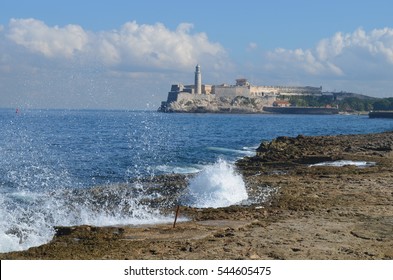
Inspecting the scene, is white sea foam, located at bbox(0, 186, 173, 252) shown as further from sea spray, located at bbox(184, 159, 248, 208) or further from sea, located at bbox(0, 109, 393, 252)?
sea spray, located at bbox(184, 159, 248, 208)

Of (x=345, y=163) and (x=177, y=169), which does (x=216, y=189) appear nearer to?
(x=345, y=163)

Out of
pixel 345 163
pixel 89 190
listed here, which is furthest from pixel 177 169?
pixel 89 190

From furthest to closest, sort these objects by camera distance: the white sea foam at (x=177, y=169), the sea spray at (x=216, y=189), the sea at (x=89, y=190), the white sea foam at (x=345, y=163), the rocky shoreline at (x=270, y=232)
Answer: the white sea foam at (x=177, y=169) → the white sea foam at (x=345, y=163) → the sea spray at (x=216, y=189) → the sea at (x=89, y=190) → the rocky shoreline at (x=270, y=232)

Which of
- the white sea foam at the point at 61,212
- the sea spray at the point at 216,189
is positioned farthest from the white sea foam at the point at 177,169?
the sea spray at the point at 216,189

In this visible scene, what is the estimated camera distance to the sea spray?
48.2 ft

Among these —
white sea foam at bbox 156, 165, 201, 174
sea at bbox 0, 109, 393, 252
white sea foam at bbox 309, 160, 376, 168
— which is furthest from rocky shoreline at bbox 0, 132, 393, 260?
white sea foam at bbox 156, 165, 201, 174

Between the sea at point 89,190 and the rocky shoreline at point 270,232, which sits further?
the sea at point 89,190

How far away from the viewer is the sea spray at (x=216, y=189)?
14705 millimetres

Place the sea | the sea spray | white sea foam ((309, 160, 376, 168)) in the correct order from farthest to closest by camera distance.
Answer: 1. white sea foam ((309, 160, 376, 168))
2. the sea spray
3. the sea

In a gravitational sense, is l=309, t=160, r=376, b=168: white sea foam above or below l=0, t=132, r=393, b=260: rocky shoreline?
below

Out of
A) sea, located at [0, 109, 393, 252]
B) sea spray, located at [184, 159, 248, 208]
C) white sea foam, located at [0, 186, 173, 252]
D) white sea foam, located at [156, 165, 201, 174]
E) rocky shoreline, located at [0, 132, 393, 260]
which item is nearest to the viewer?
rocky shoreline, located at [0, 132, 393, 260]

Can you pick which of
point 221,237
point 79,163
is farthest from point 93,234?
point 79,163

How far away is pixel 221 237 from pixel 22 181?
1345cm

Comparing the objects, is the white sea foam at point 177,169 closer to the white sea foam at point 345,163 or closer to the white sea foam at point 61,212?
the white sea foam at point 345,163
